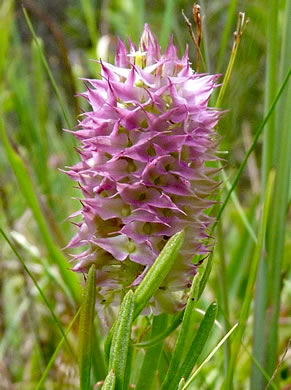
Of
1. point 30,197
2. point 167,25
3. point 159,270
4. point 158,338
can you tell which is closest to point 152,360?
point 158,338

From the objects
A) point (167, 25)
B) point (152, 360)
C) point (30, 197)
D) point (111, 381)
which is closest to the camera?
point (111, 381)

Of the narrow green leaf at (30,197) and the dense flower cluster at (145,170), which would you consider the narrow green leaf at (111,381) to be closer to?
the dense flower cluster at (145,170)

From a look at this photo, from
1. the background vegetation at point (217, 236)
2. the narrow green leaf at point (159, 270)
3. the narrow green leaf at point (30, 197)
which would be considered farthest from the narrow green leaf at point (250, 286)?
the narrow green leaf at point (30, 197)

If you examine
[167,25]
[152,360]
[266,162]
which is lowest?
[152,360]

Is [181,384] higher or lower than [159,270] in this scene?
lower

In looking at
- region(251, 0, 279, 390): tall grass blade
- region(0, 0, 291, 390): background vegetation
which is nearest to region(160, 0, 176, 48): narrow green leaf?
region(0, 0, 291, 390): background vegetation

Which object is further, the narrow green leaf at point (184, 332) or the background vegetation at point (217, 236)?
the background vegetation at point (217, 236)

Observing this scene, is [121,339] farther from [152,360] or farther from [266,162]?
[266,162]
